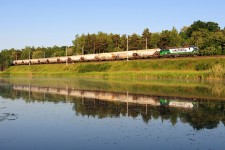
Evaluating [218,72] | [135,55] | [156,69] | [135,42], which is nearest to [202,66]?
[218,72]

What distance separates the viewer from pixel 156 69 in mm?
78375

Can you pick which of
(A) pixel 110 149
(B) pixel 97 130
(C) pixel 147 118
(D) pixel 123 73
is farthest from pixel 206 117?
(D) pixel 123 73

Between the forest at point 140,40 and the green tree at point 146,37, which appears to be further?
the green tree at point 146,37

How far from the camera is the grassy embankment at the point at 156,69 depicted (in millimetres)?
63128

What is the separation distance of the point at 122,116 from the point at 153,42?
10254cm

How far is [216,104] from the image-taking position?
27.4m

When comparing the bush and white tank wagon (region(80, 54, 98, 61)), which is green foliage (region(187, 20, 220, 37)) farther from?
the bush

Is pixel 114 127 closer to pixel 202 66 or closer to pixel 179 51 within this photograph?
pixel 202 66

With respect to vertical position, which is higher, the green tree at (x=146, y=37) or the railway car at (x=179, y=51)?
the green tree at (x=146, y=37)

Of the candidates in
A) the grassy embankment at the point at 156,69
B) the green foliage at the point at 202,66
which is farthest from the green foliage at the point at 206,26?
the green foliage at the point at 202,66

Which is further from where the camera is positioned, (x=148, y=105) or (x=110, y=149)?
→ (x=148, y=105)

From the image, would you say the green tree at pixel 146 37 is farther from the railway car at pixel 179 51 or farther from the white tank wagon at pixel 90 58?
the railway car at pixel 179 51

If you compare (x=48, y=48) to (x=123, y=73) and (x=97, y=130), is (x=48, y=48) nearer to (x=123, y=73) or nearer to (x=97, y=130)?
(x=123, y=73)

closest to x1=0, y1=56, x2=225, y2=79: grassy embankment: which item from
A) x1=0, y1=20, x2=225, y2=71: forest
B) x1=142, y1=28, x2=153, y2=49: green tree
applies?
x1=0, y1=20, x2=225, y2=71: forest
